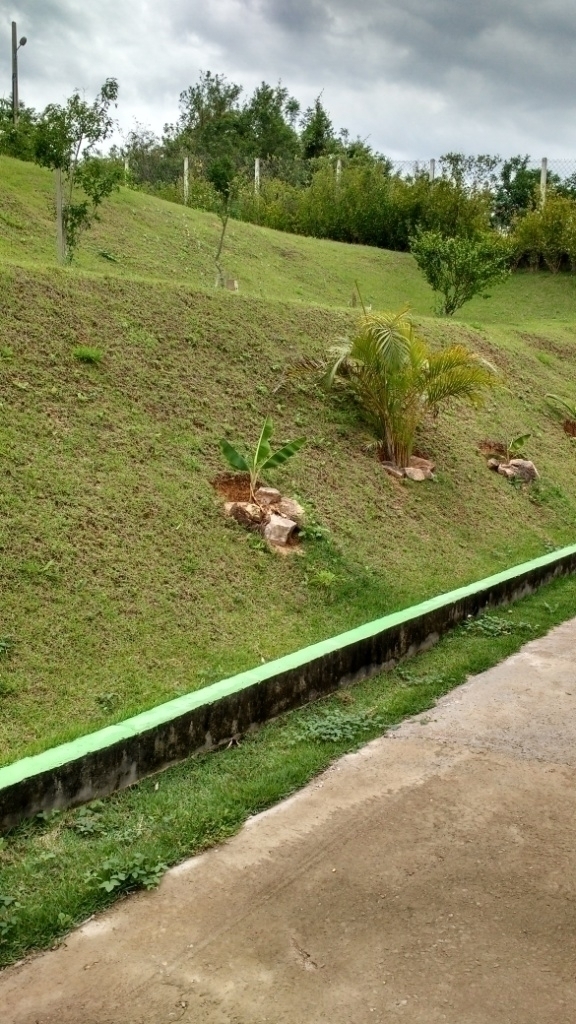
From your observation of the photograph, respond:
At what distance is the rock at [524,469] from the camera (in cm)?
1092

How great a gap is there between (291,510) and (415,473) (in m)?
2.33

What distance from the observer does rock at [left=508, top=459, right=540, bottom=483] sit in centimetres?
1092

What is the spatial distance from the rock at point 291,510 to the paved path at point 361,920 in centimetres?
306

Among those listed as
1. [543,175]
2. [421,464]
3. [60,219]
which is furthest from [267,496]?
[543,175]

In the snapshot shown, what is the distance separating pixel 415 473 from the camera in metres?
9.39

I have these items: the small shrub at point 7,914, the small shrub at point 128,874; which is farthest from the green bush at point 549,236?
the small shrub at point 7,914

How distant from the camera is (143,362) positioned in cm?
833

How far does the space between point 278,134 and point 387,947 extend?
45.0m

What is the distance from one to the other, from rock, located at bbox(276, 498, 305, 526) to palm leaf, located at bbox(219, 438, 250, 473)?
16.6 inches

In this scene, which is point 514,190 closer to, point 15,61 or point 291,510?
point 15,61

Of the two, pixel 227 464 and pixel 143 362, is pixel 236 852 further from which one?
pixel 143 362

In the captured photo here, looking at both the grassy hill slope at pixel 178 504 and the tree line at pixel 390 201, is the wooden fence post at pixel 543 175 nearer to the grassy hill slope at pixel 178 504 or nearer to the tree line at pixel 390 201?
→ the tree line at pixel 390 201

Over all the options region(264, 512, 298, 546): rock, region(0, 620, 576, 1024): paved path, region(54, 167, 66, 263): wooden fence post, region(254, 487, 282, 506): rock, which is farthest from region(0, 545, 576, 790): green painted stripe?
region(54, 167, 66, 263): wooden fence post

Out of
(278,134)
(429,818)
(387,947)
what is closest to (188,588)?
(429,818)
